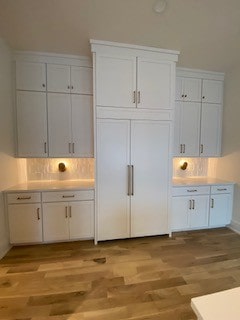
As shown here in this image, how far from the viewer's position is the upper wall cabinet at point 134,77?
8.13 feet

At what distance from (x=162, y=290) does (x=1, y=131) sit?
2.78 metres

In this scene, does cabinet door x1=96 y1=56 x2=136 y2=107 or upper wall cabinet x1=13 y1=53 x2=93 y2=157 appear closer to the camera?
cabinet door x1=96 y1=56 x2=136 y2=107

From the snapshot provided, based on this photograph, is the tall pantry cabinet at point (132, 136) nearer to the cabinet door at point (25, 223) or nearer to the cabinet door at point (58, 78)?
the cabinet door at point (58, 78)

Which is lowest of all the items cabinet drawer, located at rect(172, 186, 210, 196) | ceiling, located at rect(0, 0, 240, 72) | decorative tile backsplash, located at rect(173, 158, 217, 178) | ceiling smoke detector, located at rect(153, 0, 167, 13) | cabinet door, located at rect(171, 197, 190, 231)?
cabinet door, located at rect(171, 197, 190, 231)

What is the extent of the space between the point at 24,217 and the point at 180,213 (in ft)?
8.32

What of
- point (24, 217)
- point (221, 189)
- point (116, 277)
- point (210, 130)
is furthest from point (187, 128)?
point (24, 217)

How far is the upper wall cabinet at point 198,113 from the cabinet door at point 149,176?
69cm

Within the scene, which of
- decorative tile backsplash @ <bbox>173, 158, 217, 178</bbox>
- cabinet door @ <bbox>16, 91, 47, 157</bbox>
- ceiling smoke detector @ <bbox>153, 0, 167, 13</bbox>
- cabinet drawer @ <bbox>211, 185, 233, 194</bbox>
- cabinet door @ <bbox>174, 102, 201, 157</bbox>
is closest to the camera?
ceiling smoke detector @ <bbox>153, 0, 167, 13</bbox>

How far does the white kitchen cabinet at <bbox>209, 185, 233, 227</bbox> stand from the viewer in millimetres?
3178

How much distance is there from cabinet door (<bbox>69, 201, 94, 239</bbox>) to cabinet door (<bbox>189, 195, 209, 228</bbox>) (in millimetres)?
1765

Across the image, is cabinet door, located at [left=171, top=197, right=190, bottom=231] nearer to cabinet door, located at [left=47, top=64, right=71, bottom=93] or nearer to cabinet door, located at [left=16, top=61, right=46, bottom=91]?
cabinet door, located at [left=47, top=64, right=71, bottom=93]

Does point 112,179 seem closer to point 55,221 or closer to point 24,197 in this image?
point 55,221

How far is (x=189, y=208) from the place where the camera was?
3088mm

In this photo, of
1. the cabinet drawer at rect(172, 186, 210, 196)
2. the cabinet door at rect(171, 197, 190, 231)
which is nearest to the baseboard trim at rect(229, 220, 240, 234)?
the cabinet drawer at rect(172, 186, 210, 196)
